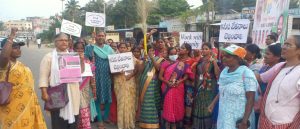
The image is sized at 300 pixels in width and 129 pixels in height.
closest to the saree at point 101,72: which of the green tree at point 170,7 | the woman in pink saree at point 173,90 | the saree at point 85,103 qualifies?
the saree at point 85,103

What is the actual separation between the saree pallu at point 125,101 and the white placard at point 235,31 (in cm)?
181

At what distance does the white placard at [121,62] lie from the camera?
5855mm

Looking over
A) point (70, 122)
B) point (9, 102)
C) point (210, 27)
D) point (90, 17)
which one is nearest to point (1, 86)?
point (9, 102)

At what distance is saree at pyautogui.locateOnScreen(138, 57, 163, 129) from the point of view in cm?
577

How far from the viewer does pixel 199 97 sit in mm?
5234

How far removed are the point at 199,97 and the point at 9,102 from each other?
9.00 ft

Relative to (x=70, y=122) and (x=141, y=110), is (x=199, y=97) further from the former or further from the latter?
(x=70, y=122)

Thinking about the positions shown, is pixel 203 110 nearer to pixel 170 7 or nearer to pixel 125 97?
pixel 125 97

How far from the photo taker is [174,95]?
5.48m

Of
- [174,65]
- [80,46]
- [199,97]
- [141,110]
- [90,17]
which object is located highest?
[90,17]

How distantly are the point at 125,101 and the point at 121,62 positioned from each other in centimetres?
70

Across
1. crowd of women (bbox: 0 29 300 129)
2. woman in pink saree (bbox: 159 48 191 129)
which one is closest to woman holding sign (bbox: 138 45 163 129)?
crowd of women (bbox: 0 29 300 129)

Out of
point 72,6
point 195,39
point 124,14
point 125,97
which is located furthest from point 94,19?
point 72,6

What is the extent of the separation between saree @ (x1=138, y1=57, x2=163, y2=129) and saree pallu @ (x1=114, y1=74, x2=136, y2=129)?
0.88 feet
